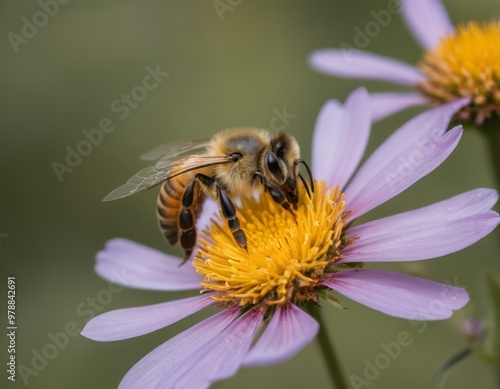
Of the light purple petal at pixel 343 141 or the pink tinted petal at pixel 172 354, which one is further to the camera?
the light purple petal at pixel 343 141

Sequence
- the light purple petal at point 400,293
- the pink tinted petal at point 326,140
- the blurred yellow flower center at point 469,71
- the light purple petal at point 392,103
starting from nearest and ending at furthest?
1. the light purple petal at point 400,293
2. the pink tinted petal at point 326,140
3. the blurred yellow flower center at point 469,71
4. the light purple petal at point 392,103

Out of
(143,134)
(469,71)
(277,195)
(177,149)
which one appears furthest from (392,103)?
(143,134)

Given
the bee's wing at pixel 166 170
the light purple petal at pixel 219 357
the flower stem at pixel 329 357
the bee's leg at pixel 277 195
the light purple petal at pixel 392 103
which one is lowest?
the flower stem at pixel 329 357

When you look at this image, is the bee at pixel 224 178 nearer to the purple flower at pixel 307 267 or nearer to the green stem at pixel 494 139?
the purple flower at pixel 307 267

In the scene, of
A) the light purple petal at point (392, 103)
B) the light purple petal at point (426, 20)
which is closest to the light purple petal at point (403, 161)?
the light purple petal at point (392, 103)

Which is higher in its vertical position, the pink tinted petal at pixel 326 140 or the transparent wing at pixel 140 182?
the transparent wing at pixel 140 182

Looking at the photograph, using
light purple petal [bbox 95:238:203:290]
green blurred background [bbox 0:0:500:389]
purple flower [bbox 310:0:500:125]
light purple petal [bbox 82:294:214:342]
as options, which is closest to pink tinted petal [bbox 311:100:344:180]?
purple flower [bbox 310:0:500:125]

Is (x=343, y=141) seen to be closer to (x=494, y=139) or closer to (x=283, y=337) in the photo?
(x=494, y=139)
